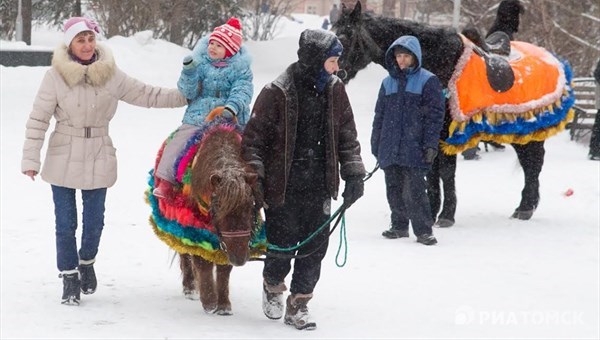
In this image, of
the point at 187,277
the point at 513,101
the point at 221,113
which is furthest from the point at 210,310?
the point at 513,101

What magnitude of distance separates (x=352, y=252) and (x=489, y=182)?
484 cm

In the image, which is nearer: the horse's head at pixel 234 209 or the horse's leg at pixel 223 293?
the horse's head at pixel 234 209

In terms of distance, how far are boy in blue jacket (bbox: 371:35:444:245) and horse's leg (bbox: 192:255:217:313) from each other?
9.59 ft

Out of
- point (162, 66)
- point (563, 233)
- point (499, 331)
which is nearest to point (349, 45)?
point (563, 233)

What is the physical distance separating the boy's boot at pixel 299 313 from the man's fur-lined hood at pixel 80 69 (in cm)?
181

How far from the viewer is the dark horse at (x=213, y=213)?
5.24 meters

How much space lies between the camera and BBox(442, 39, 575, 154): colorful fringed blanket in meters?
8.90

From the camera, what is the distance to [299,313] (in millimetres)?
5691

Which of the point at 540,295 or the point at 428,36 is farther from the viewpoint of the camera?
the point at 428,36

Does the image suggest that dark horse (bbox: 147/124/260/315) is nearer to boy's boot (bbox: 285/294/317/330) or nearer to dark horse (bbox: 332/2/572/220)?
boy's boot (bbox: 285/294/317/330)

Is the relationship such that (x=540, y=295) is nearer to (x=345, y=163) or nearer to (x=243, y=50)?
(x=345, y=163)

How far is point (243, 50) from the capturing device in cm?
614

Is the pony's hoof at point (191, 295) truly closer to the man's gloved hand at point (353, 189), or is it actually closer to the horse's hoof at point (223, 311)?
the horse's hoof at point (223, 311)

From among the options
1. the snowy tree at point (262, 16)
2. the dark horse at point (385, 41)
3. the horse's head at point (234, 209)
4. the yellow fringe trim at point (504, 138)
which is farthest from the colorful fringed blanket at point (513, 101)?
the snowy tree at point (262, 16)
